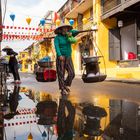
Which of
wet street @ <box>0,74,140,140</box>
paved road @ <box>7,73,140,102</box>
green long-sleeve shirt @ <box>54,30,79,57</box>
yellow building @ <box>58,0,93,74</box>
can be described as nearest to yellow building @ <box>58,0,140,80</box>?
yellow building @ <box>58,0,93,74</box>

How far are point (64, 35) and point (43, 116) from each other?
440cm

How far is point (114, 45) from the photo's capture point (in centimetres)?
2916

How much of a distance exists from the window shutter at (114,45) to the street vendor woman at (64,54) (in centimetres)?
1916

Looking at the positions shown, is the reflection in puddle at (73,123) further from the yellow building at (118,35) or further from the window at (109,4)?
the window at (109,4)

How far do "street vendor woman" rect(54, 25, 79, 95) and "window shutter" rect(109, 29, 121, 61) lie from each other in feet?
62.8

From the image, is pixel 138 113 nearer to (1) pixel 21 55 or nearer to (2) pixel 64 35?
(2) pixel 64 35

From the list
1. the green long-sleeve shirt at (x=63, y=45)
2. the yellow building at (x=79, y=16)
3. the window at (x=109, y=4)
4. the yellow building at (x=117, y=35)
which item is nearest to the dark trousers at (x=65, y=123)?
the green long-sleeve shirt at (x=63, y=45)

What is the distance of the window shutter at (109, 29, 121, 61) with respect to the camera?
1119 inches

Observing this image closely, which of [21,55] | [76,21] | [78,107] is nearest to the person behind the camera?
[78,107]

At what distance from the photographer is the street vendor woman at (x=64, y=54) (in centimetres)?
919

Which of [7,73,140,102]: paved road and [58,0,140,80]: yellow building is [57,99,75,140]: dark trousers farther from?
[58,0,140,80]: yellow building

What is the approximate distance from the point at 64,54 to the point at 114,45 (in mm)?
20215

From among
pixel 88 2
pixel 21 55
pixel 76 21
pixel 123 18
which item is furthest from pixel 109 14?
Result: pixel 21 55

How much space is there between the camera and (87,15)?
38094mm
